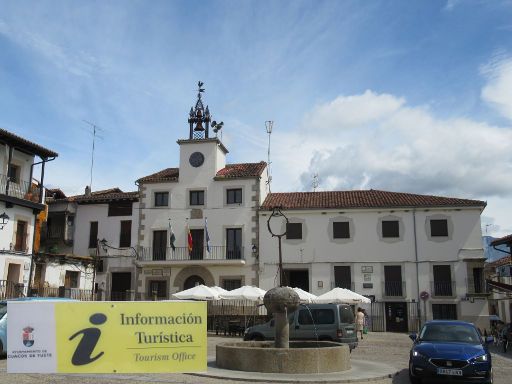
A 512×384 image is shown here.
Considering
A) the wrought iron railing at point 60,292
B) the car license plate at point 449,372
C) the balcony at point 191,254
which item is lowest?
the car license plate at point 449,372

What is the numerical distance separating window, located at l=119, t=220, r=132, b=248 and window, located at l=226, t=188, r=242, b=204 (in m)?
6.53

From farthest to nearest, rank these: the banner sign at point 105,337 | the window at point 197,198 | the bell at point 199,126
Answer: the bell at point 199,126 < the window at point 197,198 < the banner sign at point 105,337

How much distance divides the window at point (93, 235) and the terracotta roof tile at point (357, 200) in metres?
10.9

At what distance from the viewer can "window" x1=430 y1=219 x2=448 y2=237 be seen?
1202 inches

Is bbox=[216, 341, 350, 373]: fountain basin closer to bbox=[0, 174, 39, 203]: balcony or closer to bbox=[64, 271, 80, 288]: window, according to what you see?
bbox=[0, 174, 39, 203]: balcony

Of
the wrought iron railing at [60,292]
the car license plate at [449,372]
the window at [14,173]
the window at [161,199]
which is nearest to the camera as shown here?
the car license plate at [449,372]

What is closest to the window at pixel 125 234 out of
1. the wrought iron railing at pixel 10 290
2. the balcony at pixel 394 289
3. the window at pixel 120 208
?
the window at pixel 120 208

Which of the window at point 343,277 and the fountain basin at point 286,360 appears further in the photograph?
the window at point 343,277

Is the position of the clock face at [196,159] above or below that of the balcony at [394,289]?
above

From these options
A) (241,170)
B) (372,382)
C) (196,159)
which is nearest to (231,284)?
(241,170)

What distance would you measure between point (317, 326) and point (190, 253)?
1588cm

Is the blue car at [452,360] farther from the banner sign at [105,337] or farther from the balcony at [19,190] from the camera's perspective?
the balcony at [19,190]

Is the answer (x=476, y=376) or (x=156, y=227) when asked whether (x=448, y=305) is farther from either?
(x=476, y=376)

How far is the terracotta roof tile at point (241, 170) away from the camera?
32.9 meters
